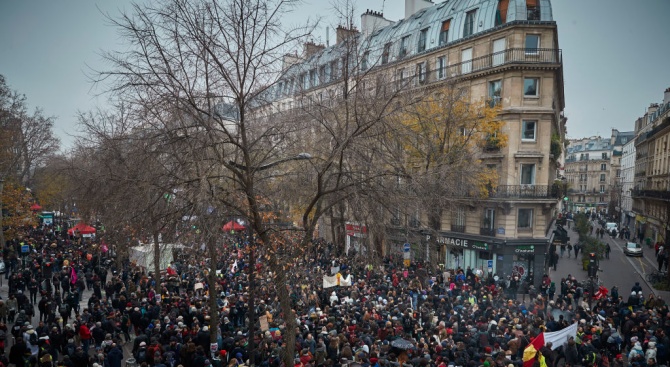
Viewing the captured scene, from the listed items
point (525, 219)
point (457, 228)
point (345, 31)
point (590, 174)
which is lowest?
point (457, 228)

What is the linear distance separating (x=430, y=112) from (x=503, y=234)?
37.0ft

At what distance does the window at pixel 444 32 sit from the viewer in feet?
109

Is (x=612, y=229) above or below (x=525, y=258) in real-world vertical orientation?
below

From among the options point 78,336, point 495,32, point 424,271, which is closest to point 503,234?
point 424,271

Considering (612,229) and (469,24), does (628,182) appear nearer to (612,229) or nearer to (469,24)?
(612,229)

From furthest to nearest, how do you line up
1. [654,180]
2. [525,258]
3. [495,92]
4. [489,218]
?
[654,180] → [489,218] → [525,258] → [495,92]

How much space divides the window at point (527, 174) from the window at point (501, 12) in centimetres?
989

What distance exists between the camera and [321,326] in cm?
1544

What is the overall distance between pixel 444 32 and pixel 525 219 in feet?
49.7

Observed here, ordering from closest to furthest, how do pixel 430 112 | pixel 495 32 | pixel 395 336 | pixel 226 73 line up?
1. pixel 226 73
2. pixel 395 336
3. pixel 430 112
4. pixel 495 32

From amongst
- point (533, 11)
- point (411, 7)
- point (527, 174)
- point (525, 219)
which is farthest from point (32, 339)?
point (411, 7)

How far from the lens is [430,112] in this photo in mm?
24469

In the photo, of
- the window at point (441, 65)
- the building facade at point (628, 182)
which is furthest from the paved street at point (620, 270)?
the building facade at point (628, 182)

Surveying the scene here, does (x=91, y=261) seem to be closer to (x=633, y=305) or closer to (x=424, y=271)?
(x=424, y=271)
